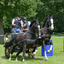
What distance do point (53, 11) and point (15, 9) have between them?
28137mm

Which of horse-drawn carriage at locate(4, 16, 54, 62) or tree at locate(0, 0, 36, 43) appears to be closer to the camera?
horse-drawn carriage at locate(4, 16, 54, 62)

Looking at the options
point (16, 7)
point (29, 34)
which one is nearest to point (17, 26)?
point (29, 34)

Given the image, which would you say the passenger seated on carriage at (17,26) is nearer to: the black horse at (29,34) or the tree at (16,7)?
the black horse at (29,34)

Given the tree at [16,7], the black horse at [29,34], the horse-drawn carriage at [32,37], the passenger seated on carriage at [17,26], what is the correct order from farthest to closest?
the tree at [16,7] → the passenger seated on carriage at [17,26] → the horse-drawn carriage at [32,37] → the black horse at [29,34]

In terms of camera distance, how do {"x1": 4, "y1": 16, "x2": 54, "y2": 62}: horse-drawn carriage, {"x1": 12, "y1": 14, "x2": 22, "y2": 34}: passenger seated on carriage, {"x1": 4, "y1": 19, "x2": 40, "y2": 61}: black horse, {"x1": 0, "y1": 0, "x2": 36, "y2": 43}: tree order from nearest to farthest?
1. {"x1": 4, "y1": 19, "x2": 40, "y2": 61}: black horse
2. {"x1": 4, "y1": 16, "x2": 54, "y2": 62}: horse-drawn carriage
3. {"x1": 12, "y1": 14, "x2": 22, "y2": 34}: passenger seated on carriage
4. {"x1": 0, "y1": 0, "x2": 36, "y2": 43}: tree

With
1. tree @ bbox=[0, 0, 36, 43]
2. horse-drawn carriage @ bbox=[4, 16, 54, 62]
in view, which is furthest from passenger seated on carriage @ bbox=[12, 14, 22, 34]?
tree @ bbox=[0, 0, 36, 43]

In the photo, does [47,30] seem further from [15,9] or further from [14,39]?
[15,9]

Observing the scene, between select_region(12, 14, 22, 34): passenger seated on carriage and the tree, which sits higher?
the tree

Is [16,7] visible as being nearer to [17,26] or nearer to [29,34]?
[17,26]

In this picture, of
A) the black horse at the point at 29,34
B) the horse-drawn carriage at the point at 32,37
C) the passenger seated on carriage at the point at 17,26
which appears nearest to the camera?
the black horse at the point at 29,34

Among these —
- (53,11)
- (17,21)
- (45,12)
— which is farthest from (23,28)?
(53,11)

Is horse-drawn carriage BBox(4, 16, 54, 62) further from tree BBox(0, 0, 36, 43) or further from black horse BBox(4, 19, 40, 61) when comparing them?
tree BBox(0, 0, 36, 43)

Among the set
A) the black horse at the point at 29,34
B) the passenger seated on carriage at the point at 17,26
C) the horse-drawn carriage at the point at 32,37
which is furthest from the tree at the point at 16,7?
the black horse at the point at 29,34

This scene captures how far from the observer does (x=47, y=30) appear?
10297mm
